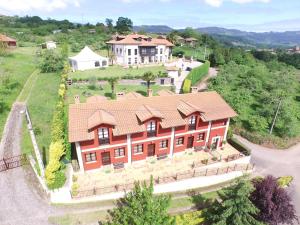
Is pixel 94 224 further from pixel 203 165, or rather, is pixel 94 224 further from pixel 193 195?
pixel 203 165

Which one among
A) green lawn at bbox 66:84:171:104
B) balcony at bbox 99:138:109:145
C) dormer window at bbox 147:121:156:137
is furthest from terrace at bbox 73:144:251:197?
green lawn at bbox 66:84:171:104

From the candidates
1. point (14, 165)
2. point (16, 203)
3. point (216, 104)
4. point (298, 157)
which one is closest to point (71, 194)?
point (16, 203)

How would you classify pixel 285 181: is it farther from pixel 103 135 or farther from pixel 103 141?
pixel 103 135

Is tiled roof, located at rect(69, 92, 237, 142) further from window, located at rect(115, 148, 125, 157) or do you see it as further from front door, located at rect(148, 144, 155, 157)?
front door, located at rect(148, 144, 155, 157)

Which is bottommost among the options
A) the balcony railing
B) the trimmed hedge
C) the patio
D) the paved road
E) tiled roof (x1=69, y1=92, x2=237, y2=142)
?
the paved road

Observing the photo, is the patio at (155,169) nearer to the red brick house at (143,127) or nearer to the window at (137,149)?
the red brick house at (143,127)

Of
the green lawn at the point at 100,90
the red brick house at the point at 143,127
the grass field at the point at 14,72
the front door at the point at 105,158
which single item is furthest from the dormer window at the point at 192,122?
the grass field at the point at 14,72
